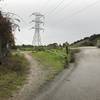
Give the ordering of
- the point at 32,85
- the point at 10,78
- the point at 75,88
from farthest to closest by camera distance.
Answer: the point at 10,78 < the point at 32,85 < the point at 75,88

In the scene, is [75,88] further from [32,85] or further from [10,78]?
[10,78]

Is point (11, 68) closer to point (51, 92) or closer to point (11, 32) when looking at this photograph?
point (11, 32)

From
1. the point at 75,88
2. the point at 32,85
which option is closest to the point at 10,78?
the point at 32,85

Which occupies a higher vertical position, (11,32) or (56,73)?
(11,32)

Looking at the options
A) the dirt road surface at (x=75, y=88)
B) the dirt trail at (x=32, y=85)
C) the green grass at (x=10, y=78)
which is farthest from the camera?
the green grass at (x=10, y=78)

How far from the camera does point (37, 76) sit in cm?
2166

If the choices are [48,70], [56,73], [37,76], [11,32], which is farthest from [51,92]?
[11,32]

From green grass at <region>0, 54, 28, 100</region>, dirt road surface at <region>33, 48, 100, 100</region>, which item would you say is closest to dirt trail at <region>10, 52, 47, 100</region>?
green grass at <region>0, 54, 28, 100</region>

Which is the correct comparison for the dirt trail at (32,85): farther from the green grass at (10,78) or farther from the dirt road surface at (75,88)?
the dirt road surface at (75,88)

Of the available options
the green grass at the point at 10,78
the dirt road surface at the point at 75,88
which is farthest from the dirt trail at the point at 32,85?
the dirt road surface at the point at 75,88

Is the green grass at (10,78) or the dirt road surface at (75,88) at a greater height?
the green grass at (10,78)

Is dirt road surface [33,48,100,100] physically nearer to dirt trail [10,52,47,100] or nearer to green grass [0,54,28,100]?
dirt trail [10,52,47,100]

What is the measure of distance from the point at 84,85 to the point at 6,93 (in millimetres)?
4062

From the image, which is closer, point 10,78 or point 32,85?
point 32,85
